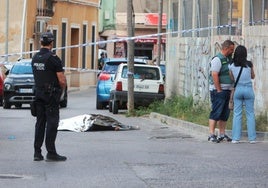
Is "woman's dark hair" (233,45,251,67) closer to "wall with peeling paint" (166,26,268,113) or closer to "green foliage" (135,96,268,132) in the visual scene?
"green foliage" (135,96,268,132)

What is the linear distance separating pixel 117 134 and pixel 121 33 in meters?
51.8

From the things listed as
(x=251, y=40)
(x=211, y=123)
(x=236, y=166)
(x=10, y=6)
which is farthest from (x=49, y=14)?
(x=236, y=166)

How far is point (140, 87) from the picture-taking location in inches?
1034

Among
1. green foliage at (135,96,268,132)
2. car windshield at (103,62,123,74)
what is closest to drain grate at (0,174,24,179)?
green foliage at (135,96,268,132)

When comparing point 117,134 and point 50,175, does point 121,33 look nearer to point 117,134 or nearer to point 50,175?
point 117,134

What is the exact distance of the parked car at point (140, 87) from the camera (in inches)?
1027

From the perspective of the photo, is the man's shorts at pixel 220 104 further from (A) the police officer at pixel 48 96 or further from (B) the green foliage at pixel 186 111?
(A) the police officer at pixel 48 96

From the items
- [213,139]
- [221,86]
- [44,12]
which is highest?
[44,12]

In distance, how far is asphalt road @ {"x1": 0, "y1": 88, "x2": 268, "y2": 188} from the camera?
10391mm

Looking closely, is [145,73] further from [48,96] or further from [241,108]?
[48,96]

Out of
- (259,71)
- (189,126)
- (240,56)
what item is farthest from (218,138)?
(189,126)

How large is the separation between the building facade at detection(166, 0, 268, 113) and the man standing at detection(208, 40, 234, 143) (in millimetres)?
2406

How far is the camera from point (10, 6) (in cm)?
4769

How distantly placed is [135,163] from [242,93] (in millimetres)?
3559
